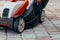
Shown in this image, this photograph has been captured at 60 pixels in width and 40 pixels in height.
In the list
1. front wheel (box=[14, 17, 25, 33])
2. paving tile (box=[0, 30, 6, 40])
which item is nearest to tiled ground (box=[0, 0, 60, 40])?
paving tile (box=[0, 30, 6, 40])

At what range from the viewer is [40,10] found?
16.0 feet

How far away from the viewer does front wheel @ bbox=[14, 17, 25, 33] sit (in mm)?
4160

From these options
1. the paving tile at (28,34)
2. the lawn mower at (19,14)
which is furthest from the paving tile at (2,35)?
the paving tile at (28,34)

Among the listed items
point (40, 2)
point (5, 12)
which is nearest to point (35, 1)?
point (40, 2)

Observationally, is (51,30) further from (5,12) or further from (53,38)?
(5,12)

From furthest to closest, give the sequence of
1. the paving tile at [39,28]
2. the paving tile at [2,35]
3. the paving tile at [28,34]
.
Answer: the paving tile at [39,28], the paving tile at [28,34], the paving tile at [2,35]

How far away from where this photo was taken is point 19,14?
14.1 feet

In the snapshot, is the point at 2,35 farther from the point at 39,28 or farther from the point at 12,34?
the point at 39,28

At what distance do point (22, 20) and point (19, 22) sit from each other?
0.37 feet

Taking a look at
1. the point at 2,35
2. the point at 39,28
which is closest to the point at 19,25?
the point at 2,35

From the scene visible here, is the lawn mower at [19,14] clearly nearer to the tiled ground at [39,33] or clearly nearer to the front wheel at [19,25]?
the front wheel at [19,25]

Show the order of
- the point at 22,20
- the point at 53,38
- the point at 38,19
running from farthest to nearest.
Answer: the point at 38,19 < the point at 22,20 < the point at 53,38

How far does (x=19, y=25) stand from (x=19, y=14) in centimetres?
25

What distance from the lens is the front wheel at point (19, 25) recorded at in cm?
416
